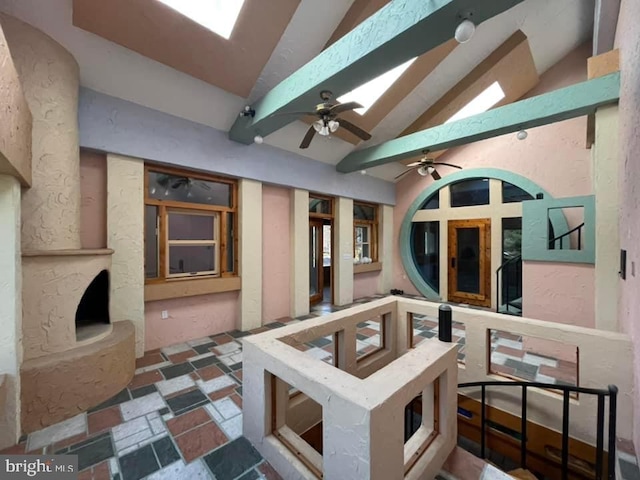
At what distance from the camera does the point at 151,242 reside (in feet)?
11.4

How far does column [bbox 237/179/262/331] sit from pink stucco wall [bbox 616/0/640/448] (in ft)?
13.3

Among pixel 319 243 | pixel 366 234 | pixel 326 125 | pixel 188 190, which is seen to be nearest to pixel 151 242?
pixel 188 190

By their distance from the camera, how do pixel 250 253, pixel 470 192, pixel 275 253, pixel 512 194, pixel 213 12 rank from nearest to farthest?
pixel 213 12 → pixel 250 253 → pixel 275 253 → pixel 512 194 → pixel 470 192

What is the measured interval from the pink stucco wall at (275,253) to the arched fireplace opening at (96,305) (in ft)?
7.00

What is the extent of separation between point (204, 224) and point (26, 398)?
8.34 ft

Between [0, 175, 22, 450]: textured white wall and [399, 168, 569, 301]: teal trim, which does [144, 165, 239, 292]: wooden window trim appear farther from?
[399, 168, 569, 301]: teal trim

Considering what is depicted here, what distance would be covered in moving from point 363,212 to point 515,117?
385 centimetres

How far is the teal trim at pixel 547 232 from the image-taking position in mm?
3168

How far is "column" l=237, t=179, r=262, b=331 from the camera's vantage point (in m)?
4.06

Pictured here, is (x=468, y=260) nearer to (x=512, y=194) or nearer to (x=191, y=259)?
(x=512, y=194)

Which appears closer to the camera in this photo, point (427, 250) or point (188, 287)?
point (188, 287)

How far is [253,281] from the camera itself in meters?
4.19

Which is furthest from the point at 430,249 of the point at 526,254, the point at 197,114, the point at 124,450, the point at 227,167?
the point at 124,450

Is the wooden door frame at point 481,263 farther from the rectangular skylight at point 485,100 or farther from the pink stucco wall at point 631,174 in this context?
the pink stucco wall at point 631,174
